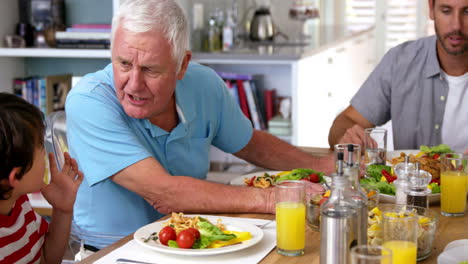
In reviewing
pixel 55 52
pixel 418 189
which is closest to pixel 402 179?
pixel 418 189

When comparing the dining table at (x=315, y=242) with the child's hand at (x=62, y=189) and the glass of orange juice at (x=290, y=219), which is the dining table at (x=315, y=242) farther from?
the child's hand at (x=62, y=189)

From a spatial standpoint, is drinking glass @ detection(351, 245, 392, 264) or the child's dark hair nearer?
drinking glass @ detection(351, 245, 392, 264)

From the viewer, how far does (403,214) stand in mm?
1301

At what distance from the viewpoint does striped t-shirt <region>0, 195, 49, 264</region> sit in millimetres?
1504

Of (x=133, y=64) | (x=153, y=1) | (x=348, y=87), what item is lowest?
(x=348, y=87)

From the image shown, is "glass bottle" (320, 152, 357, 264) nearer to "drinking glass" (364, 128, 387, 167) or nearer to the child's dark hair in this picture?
the child's dark hair

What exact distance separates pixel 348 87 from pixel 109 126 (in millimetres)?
4494

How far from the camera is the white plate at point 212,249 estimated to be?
133 centimetres

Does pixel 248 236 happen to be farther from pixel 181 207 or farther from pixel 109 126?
pixel 109 126

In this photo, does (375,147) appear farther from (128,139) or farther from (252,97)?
(252,97)

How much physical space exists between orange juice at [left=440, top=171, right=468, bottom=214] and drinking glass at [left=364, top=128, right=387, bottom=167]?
11.7 inches

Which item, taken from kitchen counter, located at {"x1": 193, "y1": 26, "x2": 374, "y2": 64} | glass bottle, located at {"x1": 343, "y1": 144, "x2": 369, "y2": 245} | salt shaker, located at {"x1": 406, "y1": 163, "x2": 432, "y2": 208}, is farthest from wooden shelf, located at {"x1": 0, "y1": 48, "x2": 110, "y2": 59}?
glass bottle, located at {"x1": 343, "y1": 144, "x2": 369, "y2": 245}

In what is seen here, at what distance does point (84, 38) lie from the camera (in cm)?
363

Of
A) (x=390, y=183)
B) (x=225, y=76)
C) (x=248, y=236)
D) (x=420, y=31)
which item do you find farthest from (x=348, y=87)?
(x=248, y=236)
